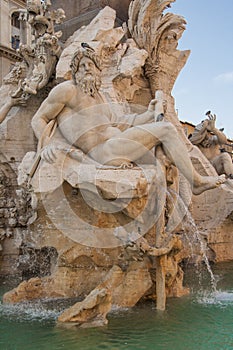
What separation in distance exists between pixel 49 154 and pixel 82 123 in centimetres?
53

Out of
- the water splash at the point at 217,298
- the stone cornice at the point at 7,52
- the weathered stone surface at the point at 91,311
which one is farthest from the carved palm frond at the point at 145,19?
the stone cornice at the point at 7,52

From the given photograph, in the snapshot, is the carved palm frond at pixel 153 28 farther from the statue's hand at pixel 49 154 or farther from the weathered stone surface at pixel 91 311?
the weathered stone surface at pixel 91 311

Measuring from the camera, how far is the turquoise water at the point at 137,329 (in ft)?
11.6

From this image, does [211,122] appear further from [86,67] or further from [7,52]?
[7,52]

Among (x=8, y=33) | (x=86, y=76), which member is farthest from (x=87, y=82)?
(x=8, y=33)

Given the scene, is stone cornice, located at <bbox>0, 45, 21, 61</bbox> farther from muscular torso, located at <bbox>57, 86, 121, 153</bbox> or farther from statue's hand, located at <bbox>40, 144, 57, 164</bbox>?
statue's hand, located at <bbox>40, 144, 57, 164</bbox>

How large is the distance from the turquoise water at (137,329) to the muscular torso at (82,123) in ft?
5.82

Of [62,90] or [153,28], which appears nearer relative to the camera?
[62,90]

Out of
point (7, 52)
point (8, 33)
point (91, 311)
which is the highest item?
point (8, 33)

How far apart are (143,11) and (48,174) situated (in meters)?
3.32

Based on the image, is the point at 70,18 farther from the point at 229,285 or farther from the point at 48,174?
the point at 229,285

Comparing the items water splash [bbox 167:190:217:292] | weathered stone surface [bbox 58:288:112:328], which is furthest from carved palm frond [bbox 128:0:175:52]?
weathered stone surface [bbox 58:288:112:328]

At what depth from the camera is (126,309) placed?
445 cm

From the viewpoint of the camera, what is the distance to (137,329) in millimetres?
3893
